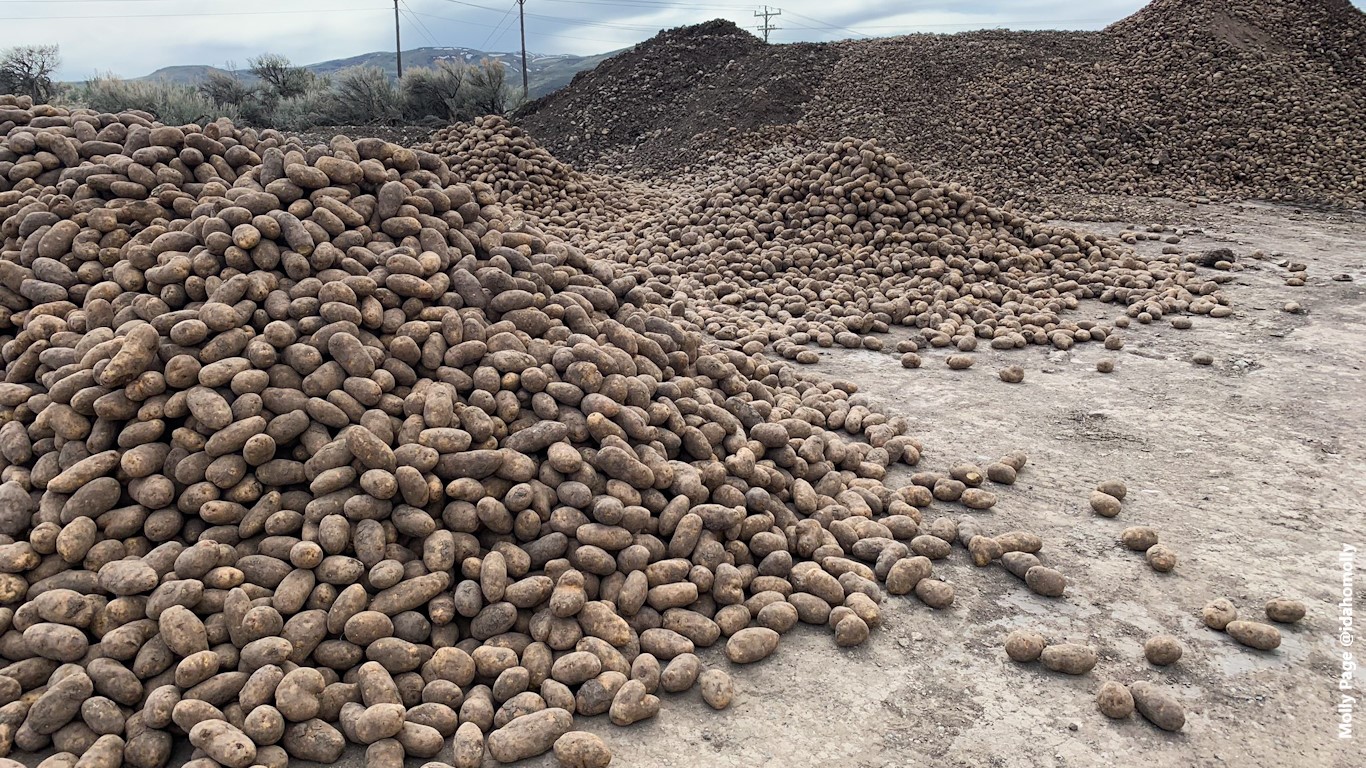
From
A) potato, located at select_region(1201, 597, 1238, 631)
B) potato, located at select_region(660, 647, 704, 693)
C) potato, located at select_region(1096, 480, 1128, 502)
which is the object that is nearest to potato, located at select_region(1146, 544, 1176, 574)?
potato, located at select_region(1201, 597, 1238, 631)

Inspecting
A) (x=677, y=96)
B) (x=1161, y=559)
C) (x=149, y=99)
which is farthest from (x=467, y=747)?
(x=149, y=99)

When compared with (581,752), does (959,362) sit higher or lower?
higher

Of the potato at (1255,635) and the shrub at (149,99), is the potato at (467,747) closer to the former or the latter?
the potato at (1255,635)

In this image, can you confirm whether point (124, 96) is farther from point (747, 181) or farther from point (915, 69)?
point (915, 69)

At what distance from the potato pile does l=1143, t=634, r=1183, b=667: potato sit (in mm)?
658

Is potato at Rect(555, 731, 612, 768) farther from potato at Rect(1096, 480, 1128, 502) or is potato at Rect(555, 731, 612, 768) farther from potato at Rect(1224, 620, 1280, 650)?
potato at Rect(1096, 480, 1128, 502)

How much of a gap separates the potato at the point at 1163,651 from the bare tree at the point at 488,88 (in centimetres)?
2161

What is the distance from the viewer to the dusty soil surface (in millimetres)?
2311

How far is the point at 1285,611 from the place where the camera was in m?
2.78

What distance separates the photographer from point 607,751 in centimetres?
219

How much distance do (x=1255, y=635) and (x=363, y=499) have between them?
3049 mm

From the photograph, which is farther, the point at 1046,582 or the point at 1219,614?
the point at 1046,582

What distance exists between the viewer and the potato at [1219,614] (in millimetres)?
2783

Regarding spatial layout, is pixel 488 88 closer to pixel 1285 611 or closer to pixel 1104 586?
pixel 1104 586
